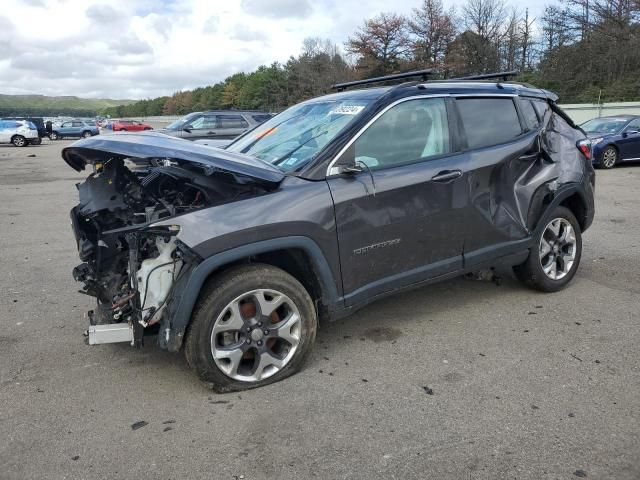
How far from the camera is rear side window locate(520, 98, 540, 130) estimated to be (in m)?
4.70

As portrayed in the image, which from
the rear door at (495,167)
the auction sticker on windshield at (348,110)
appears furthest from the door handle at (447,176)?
the auction sticker on windshield at (348,110)

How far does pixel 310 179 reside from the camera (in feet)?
11.4

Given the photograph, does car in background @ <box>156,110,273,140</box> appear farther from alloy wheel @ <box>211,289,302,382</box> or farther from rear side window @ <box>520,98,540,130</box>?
alloy wheel @ <box>211,289,302,382</box>

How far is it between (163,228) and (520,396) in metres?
2.38

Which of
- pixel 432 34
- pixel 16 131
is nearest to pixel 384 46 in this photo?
pixel 432 34

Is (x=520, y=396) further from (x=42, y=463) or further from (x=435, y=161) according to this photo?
(x=42, y=463)

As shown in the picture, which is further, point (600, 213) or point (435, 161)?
point (600, 213)

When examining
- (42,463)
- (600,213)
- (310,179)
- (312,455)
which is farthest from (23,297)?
(600,213)

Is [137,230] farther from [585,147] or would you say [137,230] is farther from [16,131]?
[16,131]

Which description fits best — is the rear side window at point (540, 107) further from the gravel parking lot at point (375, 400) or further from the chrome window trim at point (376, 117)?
the gravel parking lot at point (375, 400)

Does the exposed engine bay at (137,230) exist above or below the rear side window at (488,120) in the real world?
below

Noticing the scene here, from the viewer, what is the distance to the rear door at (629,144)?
15086 millimetres

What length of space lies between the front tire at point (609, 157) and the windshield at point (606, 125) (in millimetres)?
703

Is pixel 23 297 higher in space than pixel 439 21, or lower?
lower
